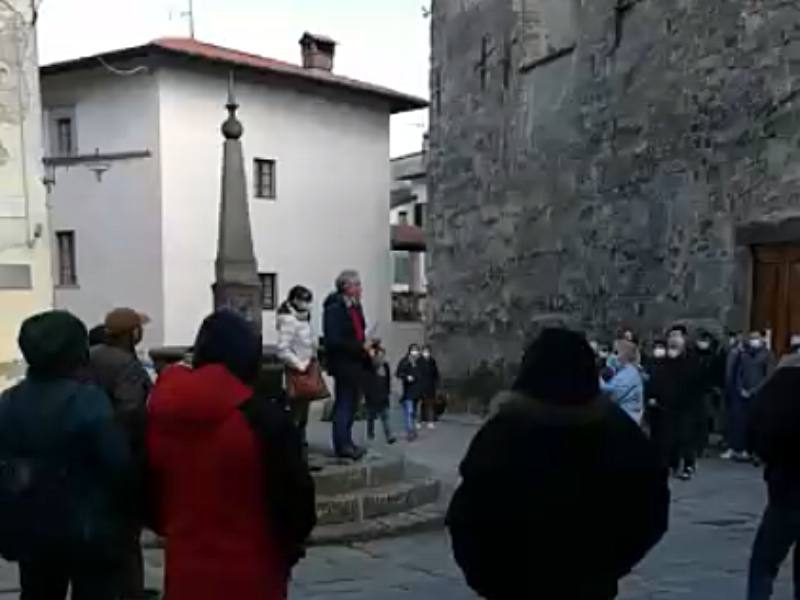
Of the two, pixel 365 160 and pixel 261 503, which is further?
pixel 365 160

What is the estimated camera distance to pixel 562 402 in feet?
10.6

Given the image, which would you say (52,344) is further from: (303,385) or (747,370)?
(747,370)

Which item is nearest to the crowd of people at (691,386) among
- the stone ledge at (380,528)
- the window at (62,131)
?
the stone ledge at (380,528)

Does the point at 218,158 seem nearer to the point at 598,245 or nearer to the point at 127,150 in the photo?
the point at 127,150

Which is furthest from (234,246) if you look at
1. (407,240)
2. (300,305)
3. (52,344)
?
(407,240)

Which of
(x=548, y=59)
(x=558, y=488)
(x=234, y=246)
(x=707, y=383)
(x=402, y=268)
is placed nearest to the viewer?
(x=558, y=488)

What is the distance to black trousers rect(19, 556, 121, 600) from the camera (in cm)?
401

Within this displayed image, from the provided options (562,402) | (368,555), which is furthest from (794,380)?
(368,555)

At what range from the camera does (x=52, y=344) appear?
4.04 metres

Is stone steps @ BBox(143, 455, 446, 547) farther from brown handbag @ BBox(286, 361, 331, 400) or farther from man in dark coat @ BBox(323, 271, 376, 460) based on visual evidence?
brown handbag @ BBox(286, 361, 331, 400)

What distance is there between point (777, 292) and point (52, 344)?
10.9 meters

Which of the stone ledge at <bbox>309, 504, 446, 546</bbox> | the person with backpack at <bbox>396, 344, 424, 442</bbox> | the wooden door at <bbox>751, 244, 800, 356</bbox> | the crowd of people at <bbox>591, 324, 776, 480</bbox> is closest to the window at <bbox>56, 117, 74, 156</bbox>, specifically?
the person with backpack at <bbox>396, 344, 424, 442</bbox>

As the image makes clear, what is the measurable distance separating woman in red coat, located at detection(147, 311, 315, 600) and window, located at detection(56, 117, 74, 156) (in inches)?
842

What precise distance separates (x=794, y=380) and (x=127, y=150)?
19162mm
